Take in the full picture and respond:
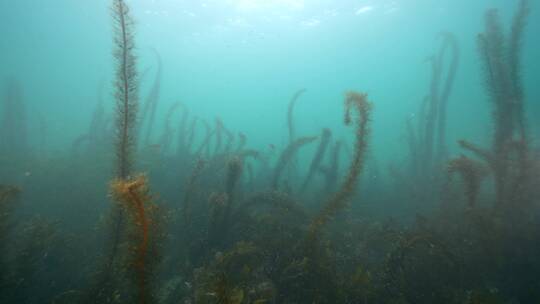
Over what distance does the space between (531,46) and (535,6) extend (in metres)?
13.3

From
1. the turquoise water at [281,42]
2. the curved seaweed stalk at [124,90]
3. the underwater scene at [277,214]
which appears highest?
the turquoise water at [281,42]

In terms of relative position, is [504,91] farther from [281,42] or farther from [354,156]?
[281,42]

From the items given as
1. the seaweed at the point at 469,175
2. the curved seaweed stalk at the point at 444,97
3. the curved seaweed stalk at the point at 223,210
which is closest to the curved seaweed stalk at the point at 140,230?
the curved seaweed stalk at the point at 223,210

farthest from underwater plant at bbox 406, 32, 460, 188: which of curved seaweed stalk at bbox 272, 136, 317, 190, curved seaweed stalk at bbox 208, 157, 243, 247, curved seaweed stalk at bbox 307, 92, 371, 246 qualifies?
curved seaweed stalk at bbox 208, 157, 243, 247

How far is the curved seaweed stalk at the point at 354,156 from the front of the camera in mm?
4023

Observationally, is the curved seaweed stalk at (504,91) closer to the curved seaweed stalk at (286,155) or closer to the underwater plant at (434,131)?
the underwater plant at (434,131)

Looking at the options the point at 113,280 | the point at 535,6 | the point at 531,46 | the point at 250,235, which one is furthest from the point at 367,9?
the point at 113,280

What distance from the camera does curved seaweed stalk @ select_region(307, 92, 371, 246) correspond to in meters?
4.02

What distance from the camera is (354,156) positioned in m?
4.09

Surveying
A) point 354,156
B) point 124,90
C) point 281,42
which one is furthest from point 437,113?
point 281,42

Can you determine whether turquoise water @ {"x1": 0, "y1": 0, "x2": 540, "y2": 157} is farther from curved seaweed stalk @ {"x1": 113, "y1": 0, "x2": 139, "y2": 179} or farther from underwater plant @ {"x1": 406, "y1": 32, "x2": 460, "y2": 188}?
curved seaweed stalk @ {"x1": 113, "y1": 0, "x2": 139, "y2": 179}

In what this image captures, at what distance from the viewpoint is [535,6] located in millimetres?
23656

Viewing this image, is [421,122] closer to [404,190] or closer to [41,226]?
[404,190]

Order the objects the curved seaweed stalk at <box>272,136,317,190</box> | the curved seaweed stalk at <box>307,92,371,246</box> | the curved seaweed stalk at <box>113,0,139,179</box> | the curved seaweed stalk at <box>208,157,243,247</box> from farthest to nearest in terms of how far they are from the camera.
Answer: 1. the curved seaweed stalk at <box>272,136,317,190</box>
2. the curved seaweed stalk at <box>208,157,243,247</box>
3. the curved seaweed stalk at <box>307,92,371,246</box>
4. the curved seaweed stalk at <box>113,0,139,179</box>
